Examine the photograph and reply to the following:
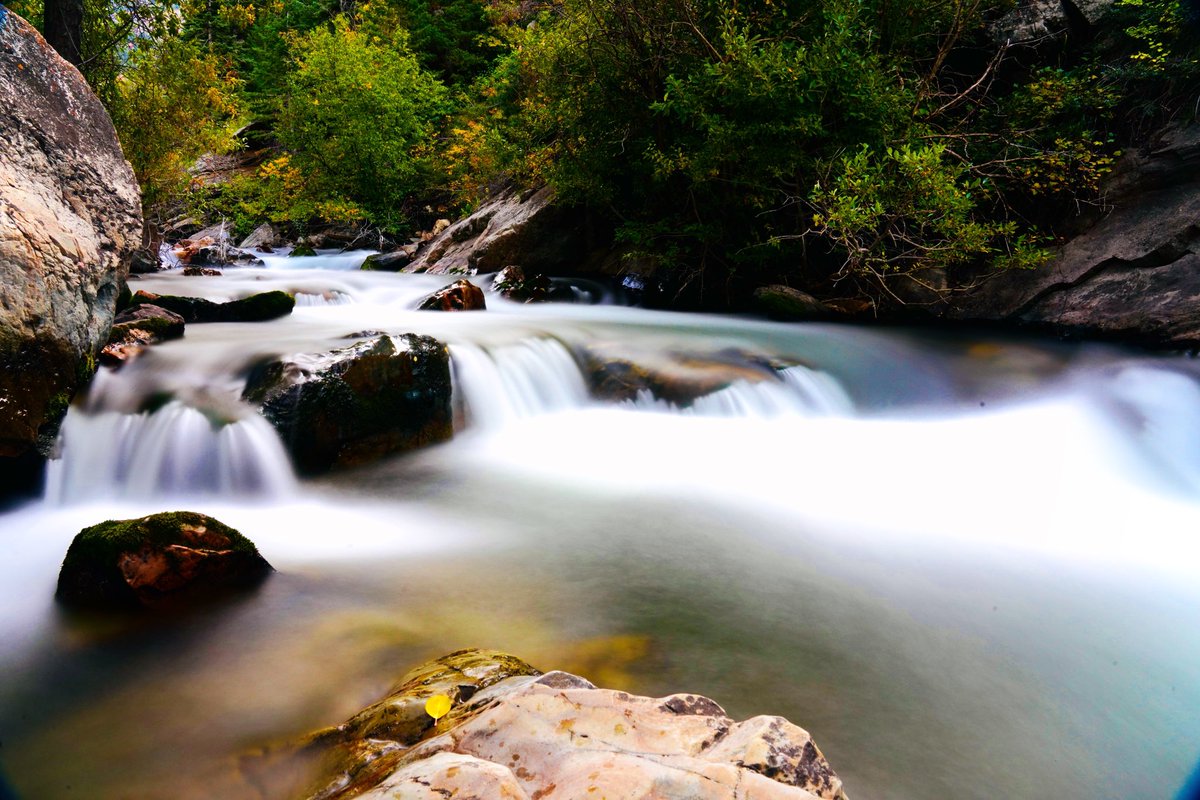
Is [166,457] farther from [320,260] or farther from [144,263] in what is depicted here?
[320,260]

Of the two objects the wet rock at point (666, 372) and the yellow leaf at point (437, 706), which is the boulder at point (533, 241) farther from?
the yellow leaf at point (437, 706)

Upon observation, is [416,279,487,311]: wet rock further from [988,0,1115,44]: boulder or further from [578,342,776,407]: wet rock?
[988,0,1115,44]: boulder

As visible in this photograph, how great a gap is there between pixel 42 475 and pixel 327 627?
9.46ft

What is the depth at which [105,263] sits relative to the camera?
5.02 meters

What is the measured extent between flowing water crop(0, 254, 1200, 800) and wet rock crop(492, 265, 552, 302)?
11.7ft

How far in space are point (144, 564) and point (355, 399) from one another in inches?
92.3

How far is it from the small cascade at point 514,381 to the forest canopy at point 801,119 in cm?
350

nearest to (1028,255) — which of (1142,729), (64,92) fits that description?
(1142,729)

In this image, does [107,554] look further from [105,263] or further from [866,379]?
[866,379]

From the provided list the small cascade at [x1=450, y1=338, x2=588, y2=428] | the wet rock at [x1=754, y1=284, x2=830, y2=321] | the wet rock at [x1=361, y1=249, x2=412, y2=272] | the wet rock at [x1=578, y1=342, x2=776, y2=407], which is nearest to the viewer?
the small cascade at [x1=450, y1=338, x2=588, y2=428]

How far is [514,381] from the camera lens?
6.99m

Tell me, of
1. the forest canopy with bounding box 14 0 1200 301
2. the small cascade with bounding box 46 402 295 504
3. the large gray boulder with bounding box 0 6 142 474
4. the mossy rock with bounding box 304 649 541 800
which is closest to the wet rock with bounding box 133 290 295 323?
the large gray boulder with bounding box 0 6 142 474

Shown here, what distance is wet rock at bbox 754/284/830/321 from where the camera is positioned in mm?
9883

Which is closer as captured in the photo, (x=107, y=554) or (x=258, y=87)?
(x=107, y=554)
